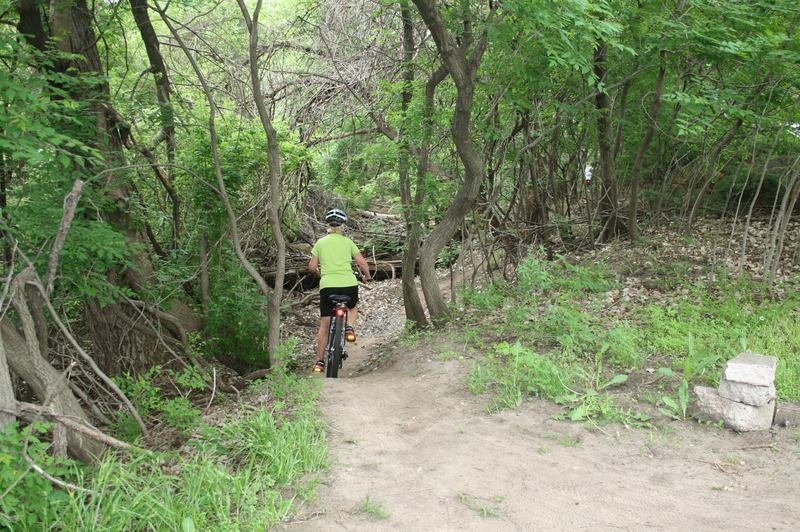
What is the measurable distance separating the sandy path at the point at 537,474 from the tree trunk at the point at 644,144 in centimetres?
513

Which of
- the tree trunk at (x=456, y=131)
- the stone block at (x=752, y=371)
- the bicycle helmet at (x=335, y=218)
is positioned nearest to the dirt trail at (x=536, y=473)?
the stone block at (x=752, y=371)

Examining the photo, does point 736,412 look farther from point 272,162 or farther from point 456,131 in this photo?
point 272,162

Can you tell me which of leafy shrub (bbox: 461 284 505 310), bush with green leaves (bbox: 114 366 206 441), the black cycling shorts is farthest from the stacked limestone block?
bush with green leaves (bbox: 114 366 206 441)

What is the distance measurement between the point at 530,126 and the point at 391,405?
222 inches

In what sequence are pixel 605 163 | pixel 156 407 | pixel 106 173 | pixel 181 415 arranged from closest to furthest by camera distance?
pixel 181 415 → pixel 156 407 → pixel 106 173 → pixel 605 163

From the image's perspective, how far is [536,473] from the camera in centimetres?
390

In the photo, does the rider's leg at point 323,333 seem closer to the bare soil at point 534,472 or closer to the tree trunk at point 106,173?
the bare soil at point 534,472

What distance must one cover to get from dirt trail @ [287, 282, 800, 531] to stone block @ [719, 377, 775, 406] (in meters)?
0.25

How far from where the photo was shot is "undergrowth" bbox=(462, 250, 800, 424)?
5086mm

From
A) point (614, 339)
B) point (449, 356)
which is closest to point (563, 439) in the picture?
point (614, 339)

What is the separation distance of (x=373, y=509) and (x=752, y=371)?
2960mm

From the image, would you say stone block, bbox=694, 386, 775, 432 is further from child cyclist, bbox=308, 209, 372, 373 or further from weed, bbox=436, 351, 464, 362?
child cyclist, bbox=308, 209, 372, 373

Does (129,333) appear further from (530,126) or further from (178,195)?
(530,126)

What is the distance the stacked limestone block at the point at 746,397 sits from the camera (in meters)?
4.39
